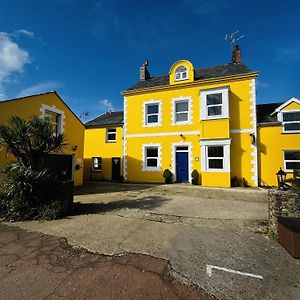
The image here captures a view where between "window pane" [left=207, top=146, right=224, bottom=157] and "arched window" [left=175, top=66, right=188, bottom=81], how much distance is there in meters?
6.08

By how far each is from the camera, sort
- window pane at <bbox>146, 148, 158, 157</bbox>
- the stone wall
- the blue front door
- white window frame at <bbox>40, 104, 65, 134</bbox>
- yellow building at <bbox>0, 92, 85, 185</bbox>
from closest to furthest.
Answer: the stone wall → yellow building at <bbox>0, 92, 85, 185</bbox> → white window frame at <bbox>40, 104, 65, 134</bbox> → the blue front door → window pane at <bbox>146, 148, 158, 157</bbox>

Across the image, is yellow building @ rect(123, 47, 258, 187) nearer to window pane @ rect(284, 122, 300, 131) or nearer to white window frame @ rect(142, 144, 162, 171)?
white window frame @ rect(142, 144, 162, 171)

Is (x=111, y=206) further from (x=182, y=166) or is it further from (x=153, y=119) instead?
(x=153, y=119)

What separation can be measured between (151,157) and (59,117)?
726cm

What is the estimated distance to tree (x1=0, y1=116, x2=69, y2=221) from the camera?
6539 mm

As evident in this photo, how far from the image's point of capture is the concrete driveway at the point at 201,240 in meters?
3.19

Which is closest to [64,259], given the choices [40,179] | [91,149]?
[40,179]

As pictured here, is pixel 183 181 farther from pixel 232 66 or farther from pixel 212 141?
pixel 232 66

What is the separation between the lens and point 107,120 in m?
19.8

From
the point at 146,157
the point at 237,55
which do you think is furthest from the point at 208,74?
the point at 146,157

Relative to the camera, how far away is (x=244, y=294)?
2902mm

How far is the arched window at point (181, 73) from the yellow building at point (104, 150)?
20.0 feet

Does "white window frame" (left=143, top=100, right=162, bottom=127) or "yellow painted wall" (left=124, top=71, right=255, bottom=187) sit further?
"white window frame" (left=143, top=100, right=162, bottom=127)

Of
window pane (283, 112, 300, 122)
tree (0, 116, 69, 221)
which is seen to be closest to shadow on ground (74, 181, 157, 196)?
tree (0, 116, 69, 221)
